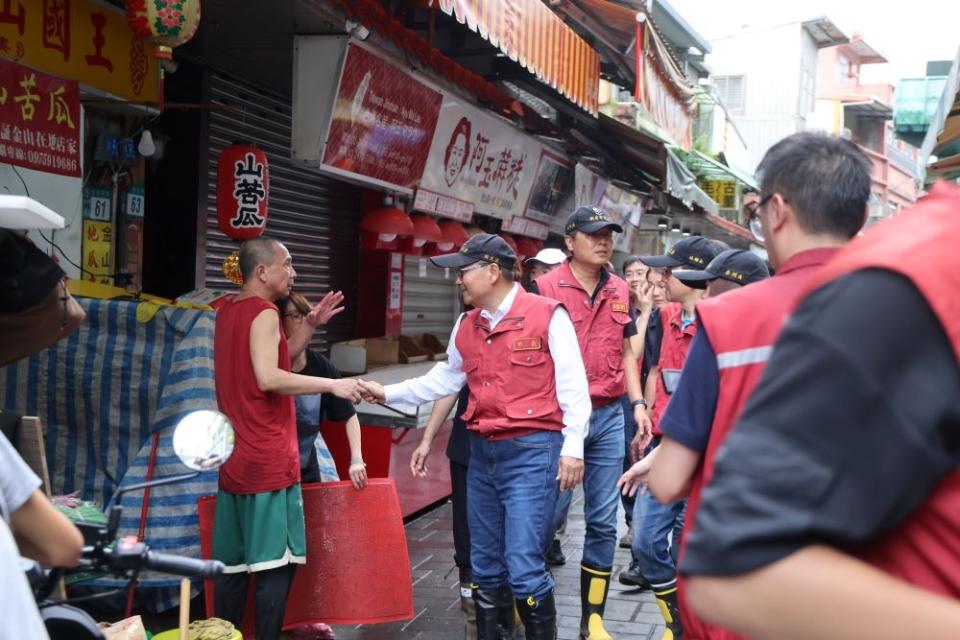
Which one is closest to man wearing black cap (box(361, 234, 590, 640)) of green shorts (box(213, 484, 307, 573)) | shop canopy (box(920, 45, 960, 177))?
green shorts (box(213, 484, 307, 573))

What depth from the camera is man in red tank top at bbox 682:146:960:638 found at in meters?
1.06

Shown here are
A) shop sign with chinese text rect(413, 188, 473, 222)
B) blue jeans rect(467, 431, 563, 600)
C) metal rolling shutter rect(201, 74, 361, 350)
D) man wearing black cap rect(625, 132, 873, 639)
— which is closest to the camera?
man wearing black cap rect(625, 132, 873, 639)

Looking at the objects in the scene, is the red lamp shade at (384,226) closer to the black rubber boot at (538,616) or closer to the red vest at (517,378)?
the red vest at (517,378)

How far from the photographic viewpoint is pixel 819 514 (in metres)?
1.07

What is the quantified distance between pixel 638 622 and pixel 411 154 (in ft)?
15.2

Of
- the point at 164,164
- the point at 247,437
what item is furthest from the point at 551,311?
the point at 164,164

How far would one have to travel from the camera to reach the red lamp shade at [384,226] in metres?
9.59

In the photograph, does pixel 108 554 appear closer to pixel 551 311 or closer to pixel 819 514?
pixel 819 514

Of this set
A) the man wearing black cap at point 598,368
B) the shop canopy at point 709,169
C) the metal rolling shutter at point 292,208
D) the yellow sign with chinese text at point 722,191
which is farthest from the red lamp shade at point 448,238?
the yellow sign with chinese text at point 722,191

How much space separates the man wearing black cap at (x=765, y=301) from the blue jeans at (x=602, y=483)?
10.5 feet

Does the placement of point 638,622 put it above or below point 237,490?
below

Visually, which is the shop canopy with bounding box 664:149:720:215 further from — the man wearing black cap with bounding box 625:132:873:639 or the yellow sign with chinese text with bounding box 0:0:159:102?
the man wearing black cap with bounding box 625:132:873:639

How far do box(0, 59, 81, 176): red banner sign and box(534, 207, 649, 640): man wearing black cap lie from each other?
9.48ft

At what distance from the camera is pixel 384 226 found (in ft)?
31.5
